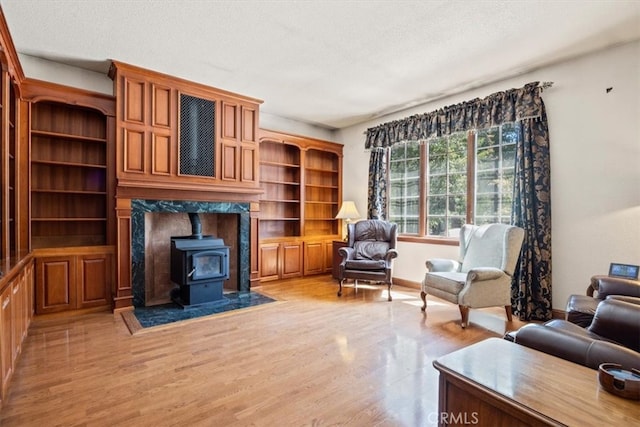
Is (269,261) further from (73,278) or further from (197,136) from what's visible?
(73,278)

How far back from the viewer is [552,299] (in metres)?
3.52

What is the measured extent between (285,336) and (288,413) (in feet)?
3.75

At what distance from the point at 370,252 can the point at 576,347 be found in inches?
139

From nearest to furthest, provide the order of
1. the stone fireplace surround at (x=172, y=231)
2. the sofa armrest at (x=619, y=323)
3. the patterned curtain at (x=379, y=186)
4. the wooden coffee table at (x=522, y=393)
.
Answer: the wooden coffee table at (x=522, y=393)
the sofa armrest at (x=619, y=323)
the stone fireplace surround at (x=172, y=231)
the patterned curtain at (x=379, y=186)

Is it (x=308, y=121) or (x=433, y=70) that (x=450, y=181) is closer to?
(x=433, y=70)

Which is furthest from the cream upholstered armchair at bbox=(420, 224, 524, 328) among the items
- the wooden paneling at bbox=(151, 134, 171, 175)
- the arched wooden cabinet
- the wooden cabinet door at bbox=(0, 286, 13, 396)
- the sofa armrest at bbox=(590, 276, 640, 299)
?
the arched wooden cabinet

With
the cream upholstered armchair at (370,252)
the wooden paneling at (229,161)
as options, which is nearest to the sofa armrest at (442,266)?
the cream upholstered armchair at (370,252)

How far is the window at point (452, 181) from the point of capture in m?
4.01

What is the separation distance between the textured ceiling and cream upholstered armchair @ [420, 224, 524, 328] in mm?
1863

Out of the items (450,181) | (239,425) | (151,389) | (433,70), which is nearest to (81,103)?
(151,389)

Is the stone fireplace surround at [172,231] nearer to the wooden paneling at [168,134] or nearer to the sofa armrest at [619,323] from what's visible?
the wooden paneling at [168,134]

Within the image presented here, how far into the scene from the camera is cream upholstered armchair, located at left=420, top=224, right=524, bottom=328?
324 cm

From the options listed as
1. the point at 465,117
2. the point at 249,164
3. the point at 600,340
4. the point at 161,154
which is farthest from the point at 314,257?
the point at 600,340

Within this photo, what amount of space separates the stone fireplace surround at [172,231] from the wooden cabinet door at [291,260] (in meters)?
0.80
